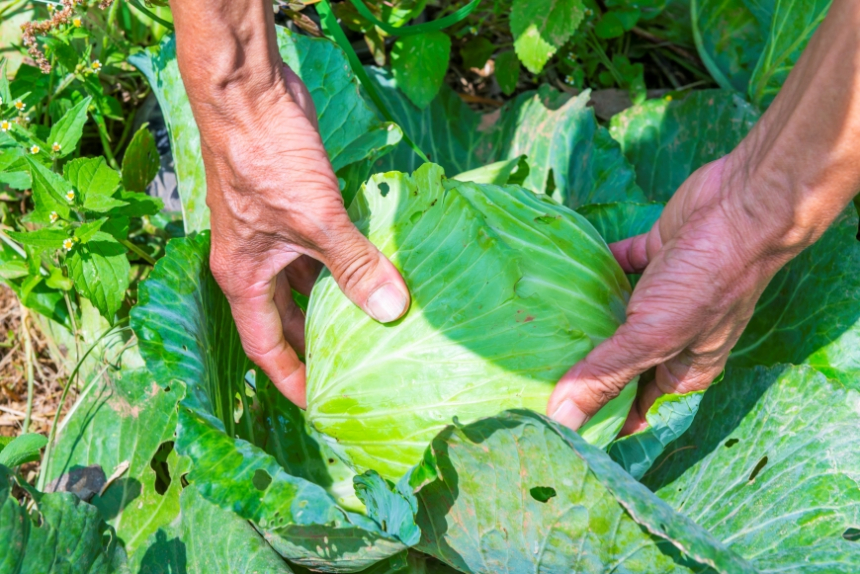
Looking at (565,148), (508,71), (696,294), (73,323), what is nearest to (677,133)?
(565,148)

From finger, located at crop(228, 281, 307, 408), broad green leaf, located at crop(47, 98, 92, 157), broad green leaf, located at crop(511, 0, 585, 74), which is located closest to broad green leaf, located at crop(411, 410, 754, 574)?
finger, located at crop(228, 281, 307, 408)

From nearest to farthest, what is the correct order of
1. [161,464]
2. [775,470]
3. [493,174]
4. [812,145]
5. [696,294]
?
[812,145], [696,294], [775,470], [493,174], [161,464]

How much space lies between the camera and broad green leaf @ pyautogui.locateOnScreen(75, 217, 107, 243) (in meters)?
2.24

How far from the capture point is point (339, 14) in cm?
329

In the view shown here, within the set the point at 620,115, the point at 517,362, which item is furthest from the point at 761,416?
the point at 620,115

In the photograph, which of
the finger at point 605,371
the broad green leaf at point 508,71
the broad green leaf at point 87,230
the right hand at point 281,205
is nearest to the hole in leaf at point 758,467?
the finger at point 605,371

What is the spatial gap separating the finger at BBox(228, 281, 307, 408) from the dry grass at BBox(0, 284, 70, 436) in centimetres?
138

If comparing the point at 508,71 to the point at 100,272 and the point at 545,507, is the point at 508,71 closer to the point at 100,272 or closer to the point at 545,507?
the point at 100,272

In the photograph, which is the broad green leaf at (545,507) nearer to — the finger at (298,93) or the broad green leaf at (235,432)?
the broad green leaf at (235,432)

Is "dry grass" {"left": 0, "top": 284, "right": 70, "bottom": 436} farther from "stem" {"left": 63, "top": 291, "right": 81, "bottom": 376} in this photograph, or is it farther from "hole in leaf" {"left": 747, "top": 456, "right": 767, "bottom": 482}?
"hole in leaf" {"left": 747, "top": 456, "right": 767, "bottom": 482}

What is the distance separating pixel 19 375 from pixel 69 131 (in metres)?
1.37

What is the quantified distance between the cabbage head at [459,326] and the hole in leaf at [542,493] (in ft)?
0.86

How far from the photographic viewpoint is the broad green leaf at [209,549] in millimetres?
1889

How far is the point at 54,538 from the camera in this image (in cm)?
177
